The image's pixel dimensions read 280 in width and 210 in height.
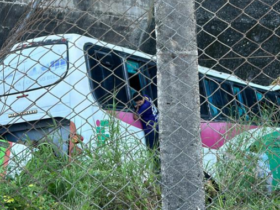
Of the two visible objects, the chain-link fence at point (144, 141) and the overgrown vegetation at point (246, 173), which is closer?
the chain-link fence at point (144, 141)

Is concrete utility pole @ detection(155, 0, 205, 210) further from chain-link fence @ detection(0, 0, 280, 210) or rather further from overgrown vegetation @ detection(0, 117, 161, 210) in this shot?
overgrown vegetation @ detection(0, 117, 161, 210)

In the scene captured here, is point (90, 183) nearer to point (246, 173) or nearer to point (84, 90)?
point (246, 173)

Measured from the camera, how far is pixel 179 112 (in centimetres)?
243

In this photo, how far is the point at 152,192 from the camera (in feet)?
10.9

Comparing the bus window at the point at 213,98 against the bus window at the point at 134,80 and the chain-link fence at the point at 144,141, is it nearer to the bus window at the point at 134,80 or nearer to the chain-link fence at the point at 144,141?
the chain-link fence at the point at 144,141


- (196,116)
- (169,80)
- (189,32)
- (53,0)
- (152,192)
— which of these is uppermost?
(53,0)

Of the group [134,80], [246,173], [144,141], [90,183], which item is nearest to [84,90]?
[134,80]

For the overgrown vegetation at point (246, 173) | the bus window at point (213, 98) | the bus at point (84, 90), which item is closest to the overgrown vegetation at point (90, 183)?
the overgrown vegetation at point (246, 173)

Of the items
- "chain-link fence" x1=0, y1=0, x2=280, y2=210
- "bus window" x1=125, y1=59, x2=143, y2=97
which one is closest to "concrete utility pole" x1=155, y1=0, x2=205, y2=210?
"chain-link fence" x1=0, y1=0, x2=280, y2=210

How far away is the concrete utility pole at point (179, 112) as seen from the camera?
2.41 meters

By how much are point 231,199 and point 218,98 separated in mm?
4805

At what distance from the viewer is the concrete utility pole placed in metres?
2.41

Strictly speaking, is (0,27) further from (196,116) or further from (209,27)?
(196,116)

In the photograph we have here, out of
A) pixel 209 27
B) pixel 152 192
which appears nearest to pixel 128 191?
pixel 152 192
